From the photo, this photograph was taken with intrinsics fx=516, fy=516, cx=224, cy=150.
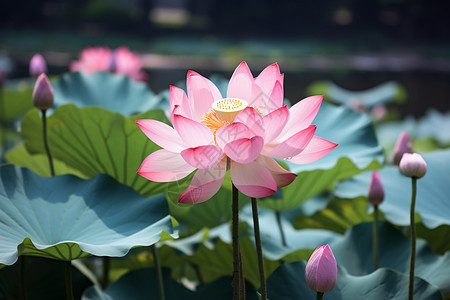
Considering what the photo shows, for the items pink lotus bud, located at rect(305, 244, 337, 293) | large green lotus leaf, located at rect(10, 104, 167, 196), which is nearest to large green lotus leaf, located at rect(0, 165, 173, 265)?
large green lotus leaf, located at rect(10, 104, 167, 196)

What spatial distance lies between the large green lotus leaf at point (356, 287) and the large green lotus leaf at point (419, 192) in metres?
0.14

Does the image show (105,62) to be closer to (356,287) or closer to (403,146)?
(403,146)

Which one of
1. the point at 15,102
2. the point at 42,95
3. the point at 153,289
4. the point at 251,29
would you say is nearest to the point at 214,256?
the point at 153,289

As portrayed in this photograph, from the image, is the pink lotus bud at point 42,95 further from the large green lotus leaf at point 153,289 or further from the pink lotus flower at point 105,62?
the pink lotus flower at point 105,62

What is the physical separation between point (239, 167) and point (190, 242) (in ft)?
1.48

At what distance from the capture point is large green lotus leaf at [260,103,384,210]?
78 centimetres

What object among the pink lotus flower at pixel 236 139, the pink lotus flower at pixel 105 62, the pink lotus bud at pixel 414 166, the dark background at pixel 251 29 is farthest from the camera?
the dark background at pixel 251 29

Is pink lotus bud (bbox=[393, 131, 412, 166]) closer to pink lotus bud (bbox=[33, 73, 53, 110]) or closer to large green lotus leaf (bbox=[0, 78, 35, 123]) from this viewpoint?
pink lotus bud (bbox=[33, 73, 53, 110])

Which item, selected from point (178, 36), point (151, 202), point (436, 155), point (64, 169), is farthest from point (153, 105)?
point (178, 36)

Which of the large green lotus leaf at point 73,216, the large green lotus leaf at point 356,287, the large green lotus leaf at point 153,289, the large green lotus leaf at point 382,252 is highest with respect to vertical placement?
the large green lotus leaf at point 73,216

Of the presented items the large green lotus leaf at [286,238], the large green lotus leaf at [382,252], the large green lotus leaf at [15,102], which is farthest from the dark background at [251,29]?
the large green lotus leaf at [382,252]

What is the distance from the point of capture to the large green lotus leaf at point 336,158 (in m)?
0.78

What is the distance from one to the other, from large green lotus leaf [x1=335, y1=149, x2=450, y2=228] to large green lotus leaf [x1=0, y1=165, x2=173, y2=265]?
1.17 feet

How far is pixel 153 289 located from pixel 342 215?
0.44 m
